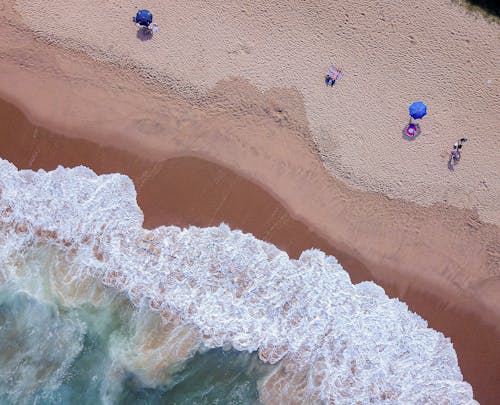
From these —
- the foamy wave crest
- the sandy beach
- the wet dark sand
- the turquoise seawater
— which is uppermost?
the sandy beach

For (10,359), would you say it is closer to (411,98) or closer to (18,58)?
(18,58)

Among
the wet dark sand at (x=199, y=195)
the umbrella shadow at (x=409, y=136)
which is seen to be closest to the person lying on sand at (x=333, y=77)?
the umbrella shadow at (x=409, y=136)

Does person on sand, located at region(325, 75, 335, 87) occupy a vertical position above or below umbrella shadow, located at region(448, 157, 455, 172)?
above

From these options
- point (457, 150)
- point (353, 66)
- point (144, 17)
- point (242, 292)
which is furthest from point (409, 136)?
point (144, 17)

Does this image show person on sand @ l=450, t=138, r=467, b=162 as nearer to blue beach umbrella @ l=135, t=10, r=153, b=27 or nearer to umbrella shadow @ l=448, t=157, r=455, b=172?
umbrella shadow @ l=448, t=157, r=455, b=172

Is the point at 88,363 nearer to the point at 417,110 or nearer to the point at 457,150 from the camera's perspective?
the point at 417,110

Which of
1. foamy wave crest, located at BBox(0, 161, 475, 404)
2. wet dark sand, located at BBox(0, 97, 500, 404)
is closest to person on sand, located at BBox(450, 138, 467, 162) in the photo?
wet dark sand, located at BBox(0, 97, 500, 404)

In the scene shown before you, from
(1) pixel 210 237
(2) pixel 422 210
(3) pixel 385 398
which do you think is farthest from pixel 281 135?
(3) pixel 385 398
